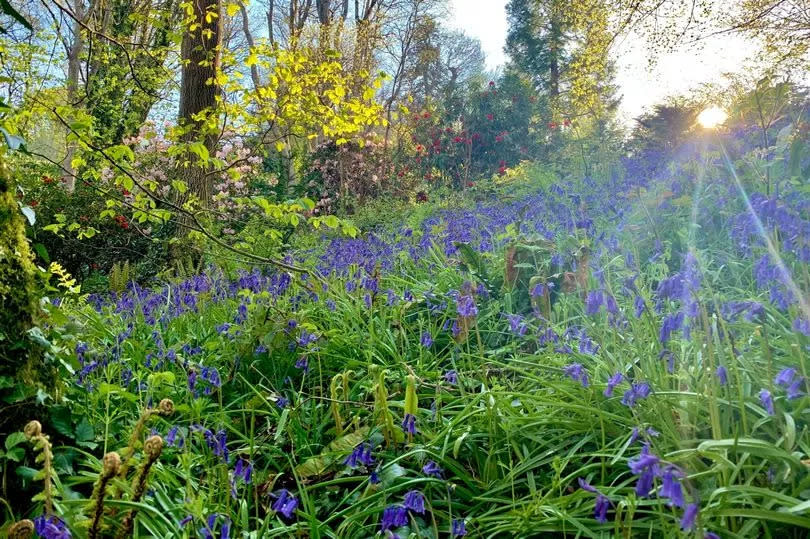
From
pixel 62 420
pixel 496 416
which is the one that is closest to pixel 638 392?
pixel 496 416

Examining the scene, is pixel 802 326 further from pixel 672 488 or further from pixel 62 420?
pixel 62 420

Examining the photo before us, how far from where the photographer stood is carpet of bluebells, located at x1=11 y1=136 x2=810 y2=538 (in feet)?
4.54

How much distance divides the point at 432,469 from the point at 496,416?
1.60 ft

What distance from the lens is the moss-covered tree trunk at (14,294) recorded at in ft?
5.71

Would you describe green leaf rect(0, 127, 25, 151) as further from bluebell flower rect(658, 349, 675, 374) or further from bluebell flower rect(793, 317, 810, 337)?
bluebell flower rect(793, 317, 810, 337)

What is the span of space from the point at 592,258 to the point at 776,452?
180 centimetres

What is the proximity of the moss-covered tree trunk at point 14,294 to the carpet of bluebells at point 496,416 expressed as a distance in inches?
9.0

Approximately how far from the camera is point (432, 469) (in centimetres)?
149

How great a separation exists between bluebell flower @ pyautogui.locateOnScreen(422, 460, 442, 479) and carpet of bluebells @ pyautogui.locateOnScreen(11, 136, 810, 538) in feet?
0.09

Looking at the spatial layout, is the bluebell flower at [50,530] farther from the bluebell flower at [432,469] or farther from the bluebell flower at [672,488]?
the bluebell flower at [672,488]

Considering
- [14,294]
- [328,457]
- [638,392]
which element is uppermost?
[14,294]

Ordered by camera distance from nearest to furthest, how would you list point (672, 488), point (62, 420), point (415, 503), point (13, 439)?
point (672, 488), point (415, 503), point (13, 439), point (62, 420)

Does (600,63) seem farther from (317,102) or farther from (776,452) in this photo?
(776,452)

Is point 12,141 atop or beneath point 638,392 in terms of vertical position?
atop
